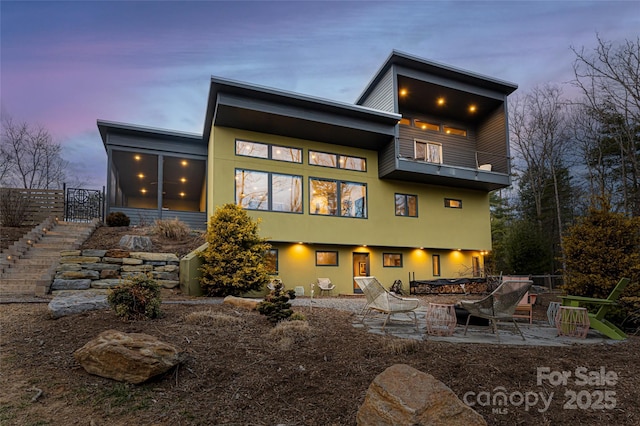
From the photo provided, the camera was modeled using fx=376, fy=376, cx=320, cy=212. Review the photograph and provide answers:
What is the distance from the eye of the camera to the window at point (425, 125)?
16.7 metres

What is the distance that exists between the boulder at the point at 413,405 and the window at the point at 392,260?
12.9 meters

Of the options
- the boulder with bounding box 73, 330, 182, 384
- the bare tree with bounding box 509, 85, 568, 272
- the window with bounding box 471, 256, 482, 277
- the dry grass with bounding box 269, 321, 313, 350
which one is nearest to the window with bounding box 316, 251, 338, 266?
the window with bounding box 471, 256, 482, 277

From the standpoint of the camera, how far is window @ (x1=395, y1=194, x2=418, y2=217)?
15875mm

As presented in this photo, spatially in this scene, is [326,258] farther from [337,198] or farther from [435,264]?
[435,264]

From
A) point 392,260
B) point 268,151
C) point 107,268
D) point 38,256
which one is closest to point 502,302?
point 107,268

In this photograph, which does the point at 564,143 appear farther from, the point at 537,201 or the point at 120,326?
the point at 120,326

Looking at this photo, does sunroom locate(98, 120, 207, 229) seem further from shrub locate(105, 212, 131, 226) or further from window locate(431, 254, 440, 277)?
window locate(431, 254, 440, 277)

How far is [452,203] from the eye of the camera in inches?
671

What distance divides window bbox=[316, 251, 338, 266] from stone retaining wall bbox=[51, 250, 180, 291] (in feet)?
18.6

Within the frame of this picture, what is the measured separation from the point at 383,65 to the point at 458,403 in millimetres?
14280

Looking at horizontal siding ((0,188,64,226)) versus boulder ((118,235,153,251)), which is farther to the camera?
horizontal siding ((0,188,64,226))

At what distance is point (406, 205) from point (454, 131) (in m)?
4.67

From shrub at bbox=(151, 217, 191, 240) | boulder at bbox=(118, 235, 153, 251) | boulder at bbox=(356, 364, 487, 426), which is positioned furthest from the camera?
shrub at bbox=(151, 217, 191, 240)

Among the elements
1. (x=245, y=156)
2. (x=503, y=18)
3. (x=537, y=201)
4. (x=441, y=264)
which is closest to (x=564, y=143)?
(x=537, y=201)
